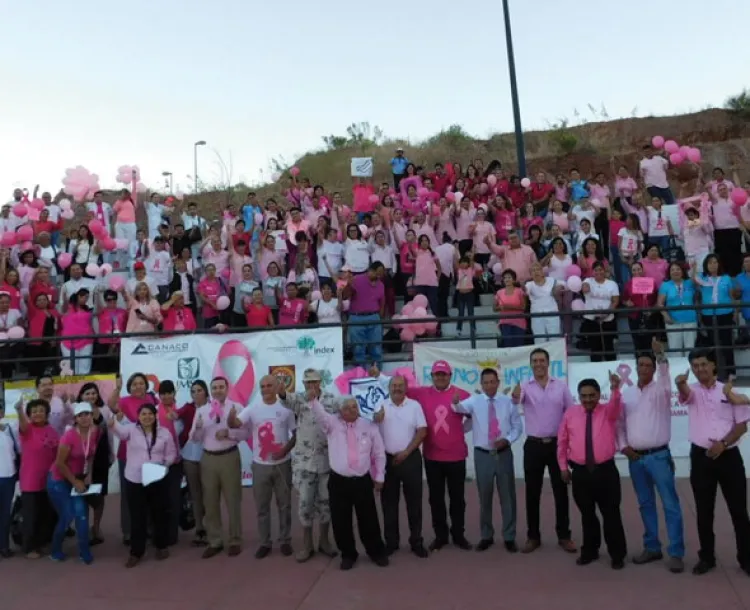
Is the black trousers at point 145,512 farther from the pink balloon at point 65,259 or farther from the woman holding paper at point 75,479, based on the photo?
the pink balloon at point 65,259

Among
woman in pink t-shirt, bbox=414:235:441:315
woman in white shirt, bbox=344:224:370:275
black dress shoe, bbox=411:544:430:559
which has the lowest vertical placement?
black dress shoe, bbox=411:544:430:559

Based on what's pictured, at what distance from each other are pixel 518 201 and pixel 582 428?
30.3 ft

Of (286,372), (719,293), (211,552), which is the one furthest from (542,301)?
(211,552)

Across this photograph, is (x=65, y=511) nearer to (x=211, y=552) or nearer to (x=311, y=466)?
(x=211, y=552)

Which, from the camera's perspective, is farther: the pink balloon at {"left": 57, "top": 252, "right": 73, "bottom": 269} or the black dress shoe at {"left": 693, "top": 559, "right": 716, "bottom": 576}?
the pink balloon at {"left": 57, "top": 252, "right": 73, "bottom": 269}

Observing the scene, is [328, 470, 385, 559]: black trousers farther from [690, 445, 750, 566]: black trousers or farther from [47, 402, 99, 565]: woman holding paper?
[690, 445, 750, 566]: black trousers

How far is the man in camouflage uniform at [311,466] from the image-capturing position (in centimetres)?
761

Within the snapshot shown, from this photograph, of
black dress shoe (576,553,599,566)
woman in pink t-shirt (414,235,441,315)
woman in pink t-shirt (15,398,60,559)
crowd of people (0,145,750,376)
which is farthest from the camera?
woman in pink t-shirt (414,235,441,315)

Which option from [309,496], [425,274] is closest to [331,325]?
[425,274]

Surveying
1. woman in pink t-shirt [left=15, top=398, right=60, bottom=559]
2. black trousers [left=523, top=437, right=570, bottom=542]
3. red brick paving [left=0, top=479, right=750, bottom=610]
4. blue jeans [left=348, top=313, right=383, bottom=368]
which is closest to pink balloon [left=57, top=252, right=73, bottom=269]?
blue jeans [left=348, top=313, right=383, bottom=368]

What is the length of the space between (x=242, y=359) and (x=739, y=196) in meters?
8.51

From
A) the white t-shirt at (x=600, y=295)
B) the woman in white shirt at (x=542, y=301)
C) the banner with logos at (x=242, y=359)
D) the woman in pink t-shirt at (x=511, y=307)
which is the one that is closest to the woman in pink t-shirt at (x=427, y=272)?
the woman in pink t-shirt at (x=511, y=307)

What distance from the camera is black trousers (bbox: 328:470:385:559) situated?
7.34 m

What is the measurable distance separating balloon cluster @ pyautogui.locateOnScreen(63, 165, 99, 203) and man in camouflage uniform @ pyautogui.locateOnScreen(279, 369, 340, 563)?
998cm
